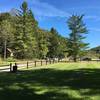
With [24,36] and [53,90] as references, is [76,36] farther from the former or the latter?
[53,90]

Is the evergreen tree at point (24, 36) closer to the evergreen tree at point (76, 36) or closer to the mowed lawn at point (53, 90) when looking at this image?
the evergreen tree at point (76, 36)

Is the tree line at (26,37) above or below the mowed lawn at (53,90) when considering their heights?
above

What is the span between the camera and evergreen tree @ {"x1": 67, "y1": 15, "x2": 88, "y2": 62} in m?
100

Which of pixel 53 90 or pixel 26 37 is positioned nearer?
pixel 53 90

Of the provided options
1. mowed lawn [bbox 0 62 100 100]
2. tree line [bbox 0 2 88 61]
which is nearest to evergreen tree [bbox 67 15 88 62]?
tree line [bbox 0 2 88 61]

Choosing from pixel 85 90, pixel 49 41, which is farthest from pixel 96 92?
pixel 49 41

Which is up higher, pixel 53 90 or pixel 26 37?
pixel 26 37

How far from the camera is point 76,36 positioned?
100 metres

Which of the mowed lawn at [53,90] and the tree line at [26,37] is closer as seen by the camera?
the mowed lawn at [53,90]

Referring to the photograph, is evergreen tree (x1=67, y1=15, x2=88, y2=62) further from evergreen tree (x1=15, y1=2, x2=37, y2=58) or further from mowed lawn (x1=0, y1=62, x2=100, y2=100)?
mowed lawn (x1=0, y1=62, x2=100, y2=100)

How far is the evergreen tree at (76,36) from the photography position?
329 ft

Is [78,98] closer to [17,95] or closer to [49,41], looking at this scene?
[17,95]

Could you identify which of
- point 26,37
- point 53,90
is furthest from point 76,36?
point 53,90

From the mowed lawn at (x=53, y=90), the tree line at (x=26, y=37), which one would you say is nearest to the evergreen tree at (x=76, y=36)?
the tree line at (x=26, y=37)
